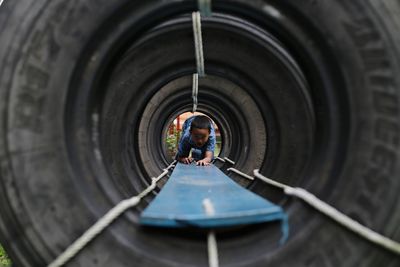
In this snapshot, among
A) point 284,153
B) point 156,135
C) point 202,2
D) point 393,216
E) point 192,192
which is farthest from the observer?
point 156,135

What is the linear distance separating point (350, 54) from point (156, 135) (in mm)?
3888

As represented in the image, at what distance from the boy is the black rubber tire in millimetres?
3373

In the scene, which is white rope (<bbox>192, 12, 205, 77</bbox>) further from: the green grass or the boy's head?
the boy's head

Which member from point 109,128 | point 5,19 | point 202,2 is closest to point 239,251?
point 202,2

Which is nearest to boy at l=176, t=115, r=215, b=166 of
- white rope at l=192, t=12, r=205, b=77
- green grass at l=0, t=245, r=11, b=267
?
white rope at l=192, t=12, r=205, b=77

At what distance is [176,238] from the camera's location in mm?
1139

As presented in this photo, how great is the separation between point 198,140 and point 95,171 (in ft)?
12.2

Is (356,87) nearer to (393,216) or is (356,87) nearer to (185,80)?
(393,216)

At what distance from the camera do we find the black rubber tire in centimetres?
106

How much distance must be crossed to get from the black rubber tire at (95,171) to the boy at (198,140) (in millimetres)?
3373

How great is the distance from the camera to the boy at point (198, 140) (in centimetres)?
473

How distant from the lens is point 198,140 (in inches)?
192

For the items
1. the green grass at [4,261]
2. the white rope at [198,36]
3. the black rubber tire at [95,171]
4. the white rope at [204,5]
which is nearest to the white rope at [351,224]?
the black rubber tire at [95,171]

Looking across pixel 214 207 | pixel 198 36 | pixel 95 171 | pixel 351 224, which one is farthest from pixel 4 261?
pixel 351 224
